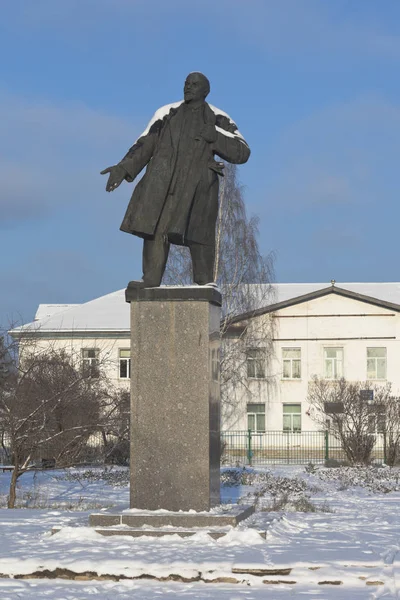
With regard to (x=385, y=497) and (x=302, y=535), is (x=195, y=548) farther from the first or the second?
(x=385, y=497)

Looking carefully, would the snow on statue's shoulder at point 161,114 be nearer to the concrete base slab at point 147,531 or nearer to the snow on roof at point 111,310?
the concrete base slab at point 147,531

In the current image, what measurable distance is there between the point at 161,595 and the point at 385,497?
11687 millimetres

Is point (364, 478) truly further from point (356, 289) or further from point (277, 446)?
point (356, 289)

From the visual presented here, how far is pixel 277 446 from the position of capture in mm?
37219

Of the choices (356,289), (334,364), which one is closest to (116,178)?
(334,364)

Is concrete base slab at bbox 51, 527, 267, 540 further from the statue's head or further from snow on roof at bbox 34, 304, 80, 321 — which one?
snow on roof at bbox 34, 304, 80, 321

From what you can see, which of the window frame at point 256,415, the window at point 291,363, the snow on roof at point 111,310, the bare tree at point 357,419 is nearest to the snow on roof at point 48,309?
the snow on roof at point 111,310

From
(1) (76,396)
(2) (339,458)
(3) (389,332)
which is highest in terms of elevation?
(3) (389,332)

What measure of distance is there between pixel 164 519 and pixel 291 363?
32.3 metres

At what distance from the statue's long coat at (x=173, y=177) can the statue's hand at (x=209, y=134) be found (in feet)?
0.13

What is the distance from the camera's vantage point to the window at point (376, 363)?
39.4 meters

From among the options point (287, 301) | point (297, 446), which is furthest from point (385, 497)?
point (287, 301)

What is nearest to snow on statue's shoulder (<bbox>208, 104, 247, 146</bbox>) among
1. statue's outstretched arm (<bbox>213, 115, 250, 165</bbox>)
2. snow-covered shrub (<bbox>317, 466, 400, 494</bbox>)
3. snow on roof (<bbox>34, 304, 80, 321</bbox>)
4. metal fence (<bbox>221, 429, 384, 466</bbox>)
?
statue's outstretched arm (<bbox>213, 115, 250, 165</bbox>)

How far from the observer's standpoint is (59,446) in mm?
17000
